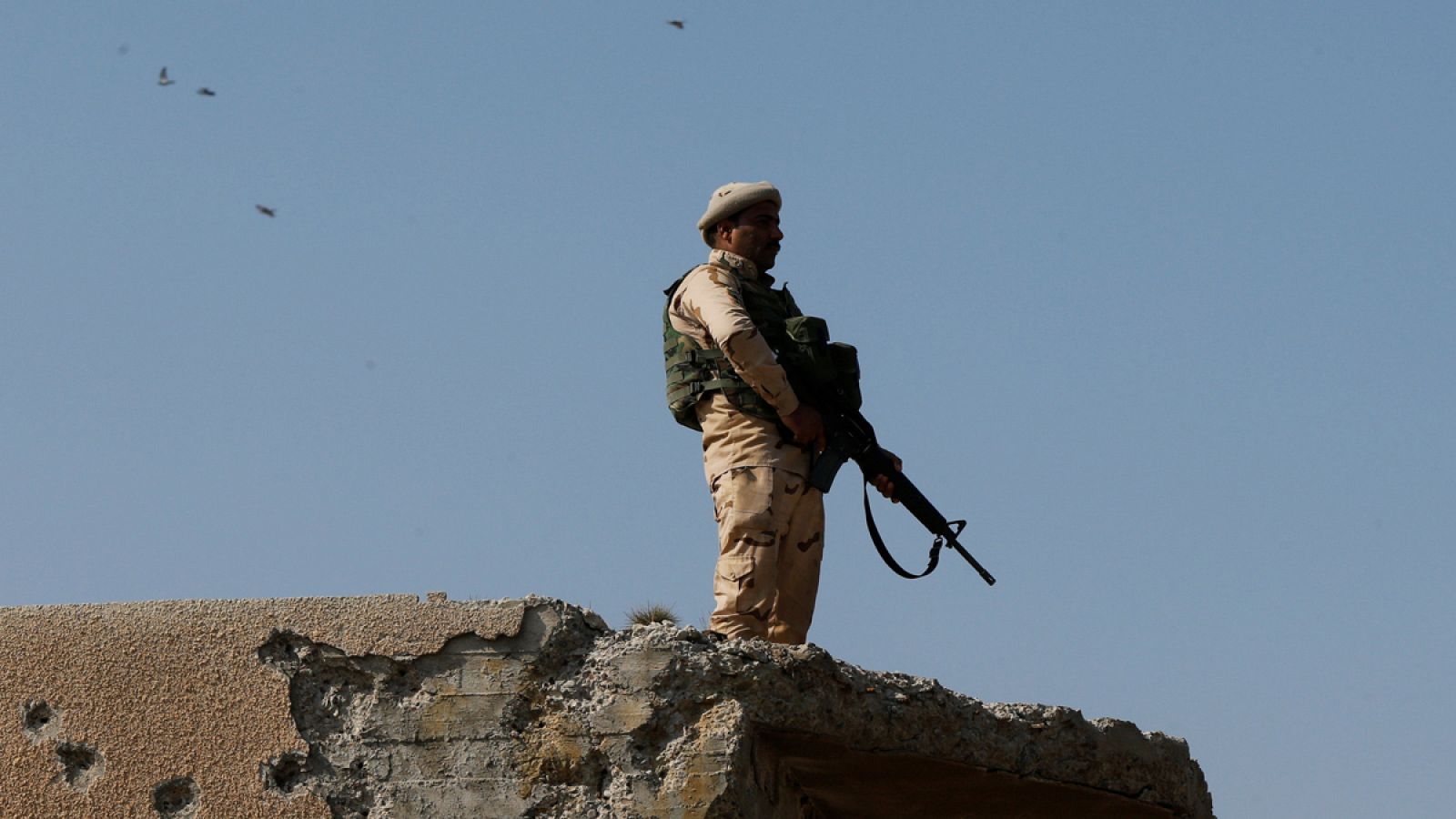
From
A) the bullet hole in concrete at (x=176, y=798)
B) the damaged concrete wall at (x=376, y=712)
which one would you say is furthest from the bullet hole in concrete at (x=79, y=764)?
the bullet hole in concrete at (x=176, y=798)

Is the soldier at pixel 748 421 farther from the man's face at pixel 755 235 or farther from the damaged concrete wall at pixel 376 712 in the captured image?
the damaged concrete wall at pixel 376 712

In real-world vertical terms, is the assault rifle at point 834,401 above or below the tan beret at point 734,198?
below

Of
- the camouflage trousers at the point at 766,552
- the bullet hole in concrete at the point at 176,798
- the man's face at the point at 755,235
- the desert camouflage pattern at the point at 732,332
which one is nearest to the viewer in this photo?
the bullet hole in concrete at the point at 176,798

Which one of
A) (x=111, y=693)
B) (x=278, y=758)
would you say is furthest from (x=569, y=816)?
(x=111, y=693)

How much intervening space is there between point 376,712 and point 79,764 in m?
0.71

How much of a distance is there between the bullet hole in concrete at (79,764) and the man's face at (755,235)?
91.2 inches

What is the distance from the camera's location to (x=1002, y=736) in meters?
5.17

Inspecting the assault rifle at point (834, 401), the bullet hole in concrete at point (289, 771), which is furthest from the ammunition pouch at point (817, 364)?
the bullet hole in concrete at point (289, 771)

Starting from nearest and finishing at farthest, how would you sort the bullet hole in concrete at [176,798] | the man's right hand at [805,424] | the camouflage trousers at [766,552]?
the bullet hole in concrete at [176,798], the camouflage trousers at [766,552], the man's right hand at [805,424]

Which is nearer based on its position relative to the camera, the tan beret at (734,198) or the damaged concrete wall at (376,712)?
the damaged concrete wall at (376,712)

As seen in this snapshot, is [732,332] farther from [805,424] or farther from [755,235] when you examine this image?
[755,235]

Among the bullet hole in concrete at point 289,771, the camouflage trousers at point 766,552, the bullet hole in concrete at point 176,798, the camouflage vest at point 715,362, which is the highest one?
the camouflage vest at point 715,362

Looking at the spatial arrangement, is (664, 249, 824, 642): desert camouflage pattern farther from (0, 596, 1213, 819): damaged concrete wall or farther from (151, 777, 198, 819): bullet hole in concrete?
(151, 777, 198, 819): bullet hole in concrete

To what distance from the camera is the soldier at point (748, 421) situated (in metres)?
5.50
